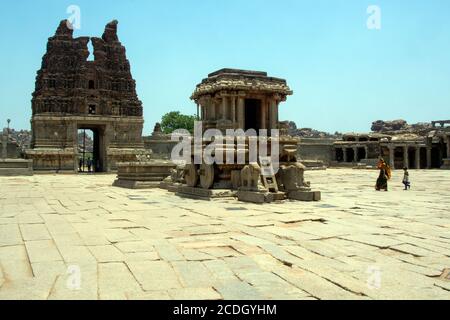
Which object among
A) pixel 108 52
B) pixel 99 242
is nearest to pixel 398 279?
pixel 99 242

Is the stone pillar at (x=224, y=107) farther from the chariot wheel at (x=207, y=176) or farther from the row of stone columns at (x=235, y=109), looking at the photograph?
the chariot wheel at (x=207, y=176)

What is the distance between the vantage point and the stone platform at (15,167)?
98.3 feet

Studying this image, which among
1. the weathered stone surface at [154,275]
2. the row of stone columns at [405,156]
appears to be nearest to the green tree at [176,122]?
the row of stone columns at [405,156]

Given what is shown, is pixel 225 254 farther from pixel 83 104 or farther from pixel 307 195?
pixel 83 104

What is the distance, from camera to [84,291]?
408 centimetres

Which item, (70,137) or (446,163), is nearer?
(70,137)

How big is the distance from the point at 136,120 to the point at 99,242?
35.0 meters

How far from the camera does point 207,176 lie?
13.3 metres

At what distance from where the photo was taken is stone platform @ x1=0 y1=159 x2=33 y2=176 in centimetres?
2997

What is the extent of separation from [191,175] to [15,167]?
21.4 meters

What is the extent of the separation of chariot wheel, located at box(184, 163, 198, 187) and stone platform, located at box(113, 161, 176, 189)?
4601mm

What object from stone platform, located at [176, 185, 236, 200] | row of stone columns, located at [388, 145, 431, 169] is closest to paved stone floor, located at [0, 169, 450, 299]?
stone platform, located at [176, 185, 236, 200]

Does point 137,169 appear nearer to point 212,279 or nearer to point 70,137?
point 212,279

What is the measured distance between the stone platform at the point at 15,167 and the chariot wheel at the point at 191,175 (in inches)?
799
